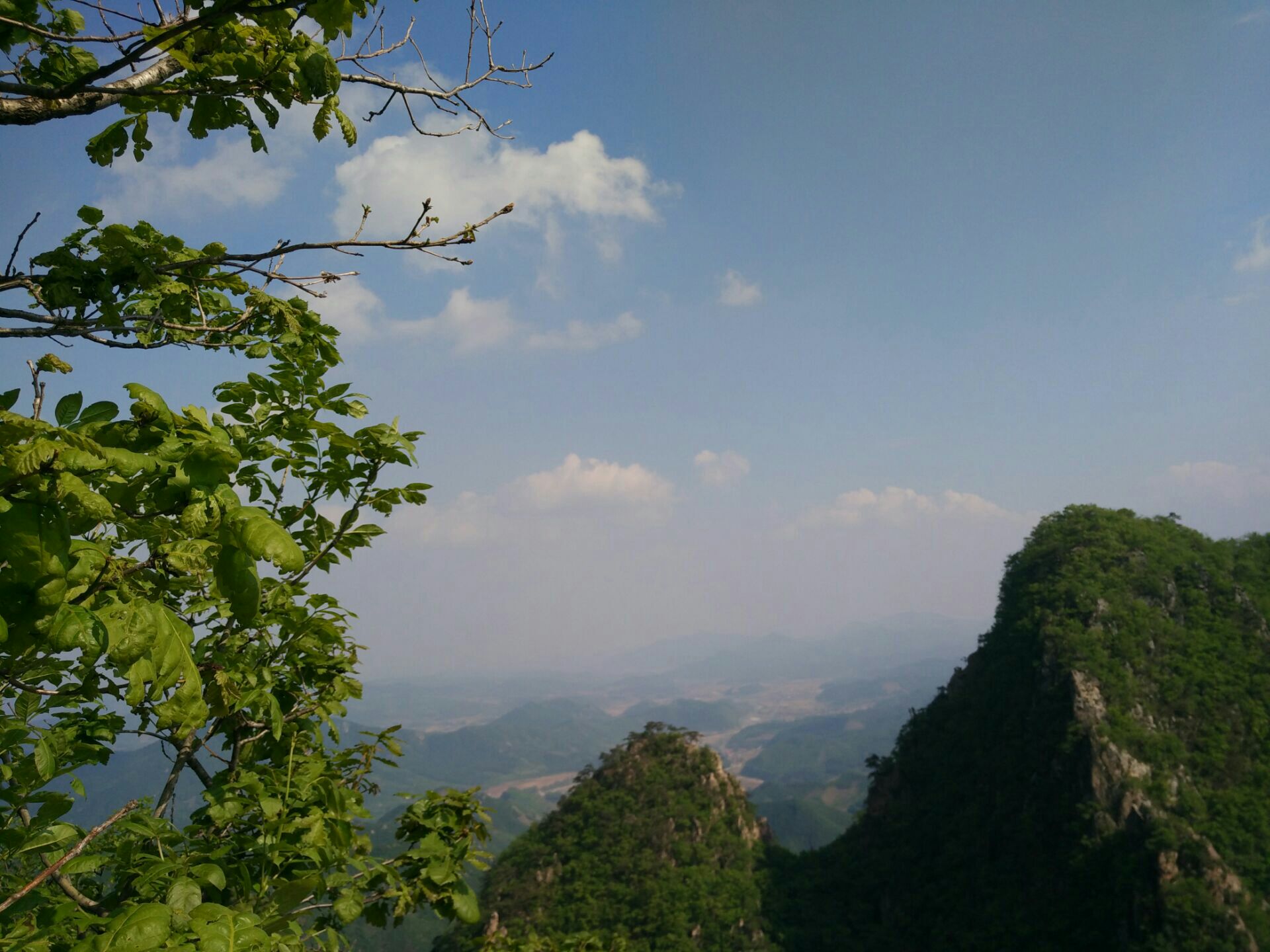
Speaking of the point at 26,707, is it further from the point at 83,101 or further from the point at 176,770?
the point at 83,101

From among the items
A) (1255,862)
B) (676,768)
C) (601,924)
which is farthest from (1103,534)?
(601,924)

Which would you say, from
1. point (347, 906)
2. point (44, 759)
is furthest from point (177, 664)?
point (347, 906)

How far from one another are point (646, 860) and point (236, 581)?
50105 mm

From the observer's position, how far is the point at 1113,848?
3331 centimetres

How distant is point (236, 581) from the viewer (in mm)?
1691

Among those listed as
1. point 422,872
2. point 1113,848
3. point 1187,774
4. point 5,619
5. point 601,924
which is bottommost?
point 601,924

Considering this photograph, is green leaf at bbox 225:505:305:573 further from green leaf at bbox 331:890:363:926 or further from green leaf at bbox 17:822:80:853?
green leaf at bbox 331:890:363:926

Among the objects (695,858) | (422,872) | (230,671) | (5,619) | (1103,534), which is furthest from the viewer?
(1103,534)

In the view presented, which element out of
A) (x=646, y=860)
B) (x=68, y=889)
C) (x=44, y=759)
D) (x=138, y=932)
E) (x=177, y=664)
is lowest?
(x=646, y=860)

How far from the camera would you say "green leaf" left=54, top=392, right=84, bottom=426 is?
179 cm

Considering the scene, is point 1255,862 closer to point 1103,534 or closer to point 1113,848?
point 1113,848

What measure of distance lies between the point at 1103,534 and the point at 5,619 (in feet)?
199

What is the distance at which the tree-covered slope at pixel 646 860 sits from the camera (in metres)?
40.5

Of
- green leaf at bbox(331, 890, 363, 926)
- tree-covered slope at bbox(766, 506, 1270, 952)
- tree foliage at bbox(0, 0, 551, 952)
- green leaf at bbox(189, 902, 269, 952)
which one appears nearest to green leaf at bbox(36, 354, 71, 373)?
tree foliage at bbox(0, 0, 551, 952)
